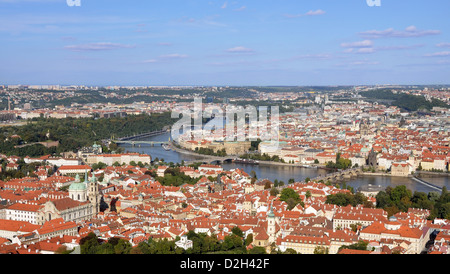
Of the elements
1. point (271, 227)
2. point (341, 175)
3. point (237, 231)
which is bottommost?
point (341, 175)

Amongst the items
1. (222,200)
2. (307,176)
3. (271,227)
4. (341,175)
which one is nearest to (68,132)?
(307,176)

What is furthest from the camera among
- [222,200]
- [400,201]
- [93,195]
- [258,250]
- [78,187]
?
[222,200]

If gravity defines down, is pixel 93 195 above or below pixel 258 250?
above

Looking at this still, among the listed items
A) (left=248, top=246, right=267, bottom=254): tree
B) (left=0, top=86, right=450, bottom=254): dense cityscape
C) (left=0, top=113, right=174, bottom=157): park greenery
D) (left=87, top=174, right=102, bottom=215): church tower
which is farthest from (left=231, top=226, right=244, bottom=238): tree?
(left=0, top=113, right=174, bottom=157): park greenery

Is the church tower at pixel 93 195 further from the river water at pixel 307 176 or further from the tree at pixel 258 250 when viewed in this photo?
the river water at pixel 307 176

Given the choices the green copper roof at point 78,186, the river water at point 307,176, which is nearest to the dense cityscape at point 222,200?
the green copper roof at point 78,186

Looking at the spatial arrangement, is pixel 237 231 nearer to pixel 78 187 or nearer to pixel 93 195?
pixel 93 195

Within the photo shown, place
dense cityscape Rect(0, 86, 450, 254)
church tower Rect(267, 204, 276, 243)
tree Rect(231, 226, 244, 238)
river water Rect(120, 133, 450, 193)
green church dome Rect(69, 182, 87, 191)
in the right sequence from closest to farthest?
dense cityscape Rect(0, 86, 450, 254)
church tower Rect(267, 204, 276, 243)
tree Rect(231, 226, 244, 238)
green church dome Rect(69, 182, 87, 191)
river water Rect(120, 133, 450, 193)

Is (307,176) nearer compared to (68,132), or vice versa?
(307,176)

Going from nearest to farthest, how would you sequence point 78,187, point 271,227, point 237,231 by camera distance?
point 271,227 → point 237,231 → point 78,187

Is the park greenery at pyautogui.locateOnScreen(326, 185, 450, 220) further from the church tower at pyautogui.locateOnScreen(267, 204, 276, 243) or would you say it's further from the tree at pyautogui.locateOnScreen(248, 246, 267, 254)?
the tree at pyautogui.locateOnScreen(248, 246, 267, 254)

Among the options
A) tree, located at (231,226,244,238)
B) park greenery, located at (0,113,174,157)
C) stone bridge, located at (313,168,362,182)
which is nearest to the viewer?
tree, located at (231,226,244,238)
